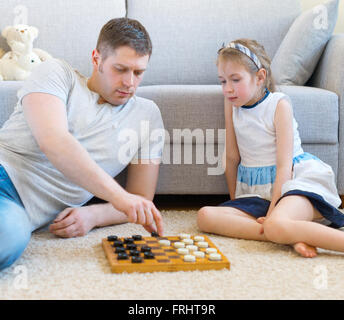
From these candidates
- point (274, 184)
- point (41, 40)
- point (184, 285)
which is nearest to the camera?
point (184, 285)

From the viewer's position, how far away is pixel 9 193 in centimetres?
125

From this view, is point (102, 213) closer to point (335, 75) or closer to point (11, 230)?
point (11, 230)

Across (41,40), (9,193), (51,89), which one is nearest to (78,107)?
(51,89)

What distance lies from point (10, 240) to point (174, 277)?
1.18 feet

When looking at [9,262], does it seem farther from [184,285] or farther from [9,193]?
[184,285]

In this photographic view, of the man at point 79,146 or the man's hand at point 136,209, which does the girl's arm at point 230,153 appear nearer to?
the man at point 79,146

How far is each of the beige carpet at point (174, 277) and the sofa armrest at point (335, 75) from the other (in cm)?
57

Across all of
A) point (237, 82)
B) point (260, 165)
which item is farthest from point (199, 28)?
point (260, 165)

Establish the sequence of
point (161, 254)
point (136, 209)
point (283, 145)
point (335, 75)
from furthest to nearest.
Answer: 1. point (335, 75)
2. point (283, 145)
3. point (161, 254)
4. point (136, 209)

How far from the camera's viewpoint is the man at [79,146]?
112 cm

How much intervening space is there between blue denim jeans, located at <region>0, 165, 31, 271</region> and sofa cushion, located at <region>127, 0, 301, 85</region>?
1259 mm

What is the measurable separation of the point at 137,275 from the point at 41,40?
149cm

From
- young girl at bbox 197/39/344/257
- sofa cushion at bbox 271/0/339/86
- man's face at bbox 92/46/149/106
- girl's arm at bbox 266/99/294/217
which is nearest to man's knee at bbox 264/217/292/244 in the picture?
young girl at bbox 197/39/344/257

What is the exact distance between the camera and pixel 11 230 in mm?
1077
